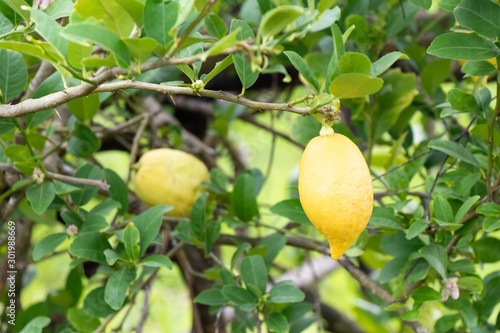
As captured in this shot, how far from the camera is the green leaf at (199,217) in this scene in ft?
2.23

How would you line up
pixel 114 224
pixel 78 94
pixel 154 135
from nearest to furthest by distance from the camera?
pixel 78 94 → pixel 114 224 → pixel 154 135

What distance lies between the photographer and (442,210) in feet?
1.85

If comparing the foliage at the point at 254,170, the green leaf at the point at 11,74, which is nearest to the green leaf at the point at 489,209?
the foliage at the point at 254,170

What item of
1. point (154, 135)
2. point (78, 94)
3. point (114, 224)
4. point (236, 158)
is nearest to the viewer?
point (78, 94)

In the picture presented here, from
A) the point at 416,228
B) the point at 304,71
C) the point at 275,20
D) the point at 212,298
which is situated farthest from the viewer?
the point at 212,298

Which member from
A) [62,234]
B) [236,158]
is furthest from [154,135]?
[62,234]

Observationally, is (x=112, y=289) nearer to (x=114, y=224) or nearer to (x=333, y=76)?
(x=114, y=224)

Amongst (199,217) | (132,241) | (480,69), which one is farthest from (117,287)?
(480,69)

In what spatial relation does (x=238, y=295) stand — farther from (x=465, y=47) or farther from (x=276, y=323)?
(x=465, y=47)

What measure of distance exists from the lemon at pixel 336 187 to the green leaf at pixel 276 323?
0.73 feet

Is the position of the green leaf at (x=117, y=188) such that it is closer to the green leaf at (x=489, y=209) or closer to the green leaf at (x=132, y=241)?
the green leaf at (x=132, y=241)

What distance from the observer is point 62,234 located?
632 millimetres

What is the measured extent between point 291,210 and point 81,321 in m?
0.32

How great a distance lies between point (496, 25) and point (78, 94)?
0.40 metres
